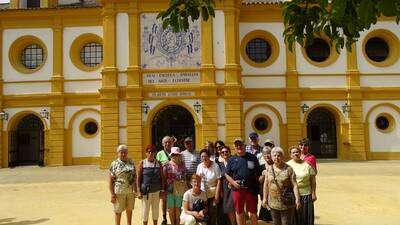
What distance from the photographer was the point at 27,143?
26.1 meters

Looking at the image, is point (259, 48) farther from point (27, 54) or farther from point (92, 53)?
point (27, 54)

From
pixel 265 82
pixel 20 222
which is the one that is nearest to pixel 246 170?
pixel 20 222

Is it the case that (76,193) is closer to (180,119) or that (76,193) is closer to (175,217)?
(175,217)

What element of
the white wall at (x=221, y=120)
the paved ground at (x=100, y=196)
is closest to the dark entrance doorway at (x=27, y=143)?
the paved ground at (x=100, y=196)

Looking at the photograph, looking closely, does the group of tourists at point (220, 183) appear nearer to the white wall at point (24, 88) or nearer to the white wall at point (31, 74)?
the white wall at point (24, 88)

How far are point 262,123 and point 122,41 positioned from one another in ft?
28.8

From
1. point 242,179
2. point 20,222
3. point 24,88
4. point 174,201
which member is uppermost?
point 24,88

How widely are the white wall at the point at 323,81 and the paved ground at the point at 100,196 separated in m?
5.08

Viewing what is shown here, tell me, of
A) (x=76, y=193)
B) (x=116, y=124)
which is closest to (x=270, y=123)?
(x=116, y=124)

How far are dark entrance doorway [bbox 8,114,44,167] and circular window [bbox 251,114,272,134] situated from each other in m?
12.1

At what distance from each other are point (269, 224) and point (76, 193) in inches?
299

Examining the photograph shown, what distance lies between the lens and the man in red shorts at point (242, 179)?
7.86 metres

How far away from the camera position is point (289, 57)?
2447 cm

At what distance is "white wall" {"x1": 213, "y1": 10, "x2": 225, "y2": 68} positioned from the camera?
22406 mm
